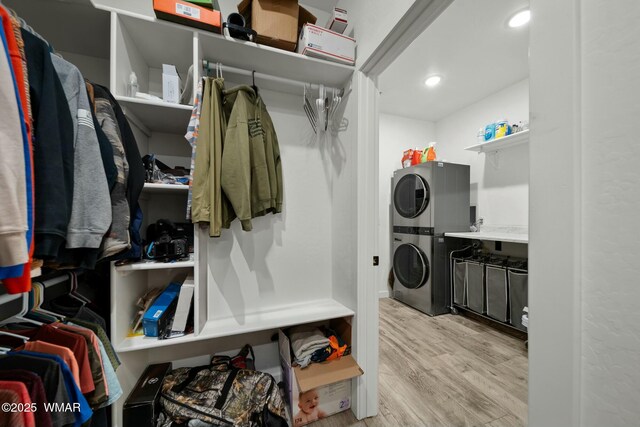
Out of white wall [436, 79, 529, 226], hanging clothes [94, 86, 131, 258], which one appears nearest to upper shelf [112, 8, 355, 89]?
hanging clothes [94, 86, 131, 258]

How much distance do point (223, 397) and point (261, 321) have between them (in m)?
0.38

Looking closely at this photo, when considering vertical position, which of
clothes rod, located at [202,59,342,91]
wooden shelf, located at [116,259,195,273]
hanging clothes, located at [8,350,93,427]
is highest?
clothes rod, located at [202,59,342,91]

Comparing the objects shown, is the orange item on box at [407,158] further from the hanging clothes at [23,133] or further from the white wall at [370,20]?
the hanging clothes at [23,133]

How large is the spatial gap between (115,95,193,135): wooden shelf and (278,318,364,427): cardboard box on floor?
1.40 metres

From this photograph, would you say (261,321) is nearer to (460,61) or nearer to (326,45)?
(326,45)

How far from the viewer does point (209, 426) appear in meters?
1.06

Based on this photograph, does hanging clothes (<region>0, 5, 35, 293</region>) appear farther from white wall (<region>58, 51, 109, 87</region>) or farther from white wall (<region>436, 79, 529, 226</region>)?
white wall (<region>436, 79, 529, 226</region>)

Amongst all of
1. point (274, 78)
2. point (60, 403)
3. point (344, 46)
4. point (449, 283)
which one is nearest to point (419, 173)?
point (449, 283)

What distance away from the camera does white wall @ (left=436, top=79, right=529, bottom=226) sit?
259 cm

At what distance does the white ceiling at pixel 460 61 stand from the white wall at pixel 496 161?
0.49ft

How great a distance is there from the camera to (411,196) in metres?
2.88

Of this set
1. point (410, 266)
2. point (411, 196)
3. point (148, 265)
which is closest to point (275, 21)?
point (148, 265)

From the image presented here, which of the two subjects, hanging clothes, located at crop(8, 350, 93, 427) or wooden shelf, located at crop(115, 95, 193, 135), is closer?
hanging clothes, located at crop(8, 350, 93, 427)

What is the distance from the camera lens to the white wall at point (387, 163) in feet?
10.9
